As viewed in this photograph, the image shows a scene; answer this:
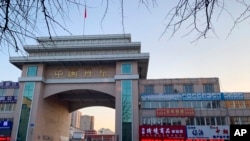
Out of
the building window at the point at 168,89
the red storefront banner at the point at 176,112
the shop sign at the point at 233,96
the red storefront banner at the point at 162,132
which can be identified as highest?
the building window at the point at 168,89

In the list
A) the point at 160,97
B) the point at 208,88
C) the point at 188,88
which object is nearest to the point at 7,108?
the point at 160,97

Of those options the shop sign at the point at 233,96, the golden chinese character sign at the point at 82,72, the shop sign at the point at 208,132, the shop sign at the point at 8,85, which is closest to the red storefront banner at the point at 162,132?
the shop sign at the point at 208,132

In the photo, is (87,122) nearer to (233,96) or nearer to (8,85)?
A: (8,85)

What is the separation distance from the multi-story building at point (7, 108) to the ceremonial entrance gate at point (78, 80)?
100cm

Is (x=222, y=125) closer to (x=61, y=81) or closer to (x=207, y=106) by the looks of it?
(x=207, y=106)

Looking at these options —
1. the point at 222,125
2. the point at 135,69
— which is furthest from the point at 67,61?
the point at 222,125

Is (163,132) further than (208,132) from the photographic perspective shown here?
Yes

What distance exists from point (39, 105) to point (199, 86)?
1875cm

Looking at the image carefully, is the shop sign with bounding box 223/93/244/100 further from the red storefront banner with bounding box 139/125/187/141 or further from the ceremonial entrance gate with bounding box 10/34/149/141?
the ceremonial entrance gate with bounding box 10/34/149/141

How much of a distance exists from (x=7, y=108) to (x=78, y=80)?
918 centimetres

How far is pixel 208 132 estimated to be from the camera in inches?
953

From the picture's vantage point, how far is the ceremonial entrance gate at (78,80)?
26484 mm

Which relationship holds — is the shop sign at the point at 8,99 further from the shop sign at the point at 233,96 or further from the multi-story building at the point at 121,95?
the shop sign at the point at 233,96

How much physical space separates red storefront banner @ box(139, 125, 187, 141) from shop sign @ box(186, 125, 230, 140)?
0.71 m
